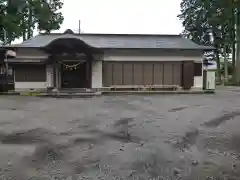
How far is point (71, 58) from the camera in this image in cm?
2020

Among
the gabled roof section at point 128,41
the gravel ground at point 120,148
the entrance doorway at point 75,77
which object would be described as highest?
the gabled roof section at point 128,41

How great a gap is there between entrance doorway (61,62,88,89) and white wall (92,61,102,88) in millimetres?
794

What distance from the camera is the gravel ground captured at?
4.41 m

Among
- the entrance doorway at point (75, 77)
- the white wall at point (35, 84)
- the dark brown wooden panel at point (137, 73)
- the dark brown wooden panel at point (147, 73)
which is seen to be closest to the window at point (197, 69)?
the dark brown wooden panel at point (147, 73)

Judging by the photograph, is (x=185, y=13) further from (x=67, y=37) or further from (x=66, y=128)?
(x=66, y=128)

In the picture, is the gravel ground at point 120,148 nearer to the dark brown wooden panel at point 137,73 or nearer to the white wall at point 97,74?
the white wall at point 97,74

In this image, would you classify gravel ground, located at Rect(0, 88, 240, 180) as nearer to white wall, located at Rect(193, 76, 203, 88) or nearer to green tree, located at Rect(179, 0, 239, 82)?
white wall, located at Rect(193, 76, 203, 88)

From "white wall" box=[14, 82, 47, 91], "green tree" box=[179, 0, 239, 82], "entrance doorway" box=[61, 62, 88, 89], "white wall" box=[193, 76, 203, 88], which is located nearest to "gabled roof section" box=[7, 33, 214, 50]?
"entrance doorway" box=[61, 62, 88, 89]

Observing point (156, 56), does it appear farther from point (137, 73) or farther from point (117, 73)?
point (117, 73)

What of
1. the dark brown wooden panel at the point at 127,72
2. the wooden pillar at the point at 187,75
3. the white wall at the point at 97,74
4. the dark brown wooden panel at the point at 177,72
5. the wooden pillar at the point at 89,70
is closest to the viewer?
the wooden pillar at the point at 89,70

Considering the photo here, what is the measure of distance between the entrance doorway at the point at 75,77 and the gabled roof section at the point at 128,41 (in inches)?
74.7

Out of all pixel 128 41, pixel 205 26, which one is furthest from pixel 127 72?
pixel 205 26

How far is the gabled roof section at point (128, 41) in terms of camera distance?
21409mm

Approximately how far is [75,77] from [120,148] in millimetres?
16271
